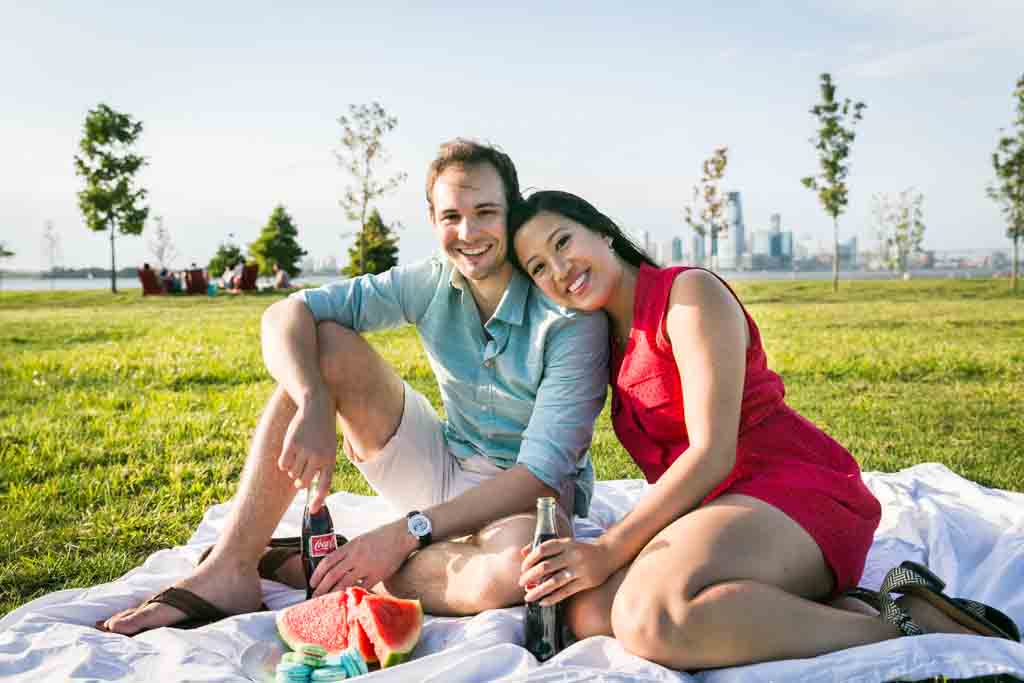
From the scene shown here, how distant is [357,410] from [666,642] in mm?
1649

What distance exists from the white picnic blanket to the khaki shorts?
645mm

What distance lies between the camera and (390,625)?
302cm

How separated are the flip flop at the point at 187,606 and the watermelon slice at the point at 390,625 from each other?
67 cm

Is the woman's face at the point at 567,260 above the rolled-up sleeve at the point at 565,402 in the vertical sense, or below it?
above

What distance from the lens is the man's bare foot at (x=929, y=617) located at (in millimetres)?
2922

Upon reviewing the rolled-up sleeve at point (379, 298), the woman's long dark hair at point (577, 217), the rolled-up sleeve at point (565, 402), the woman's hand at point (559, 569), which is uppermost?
the woman's long dark hair at point (577, 217)

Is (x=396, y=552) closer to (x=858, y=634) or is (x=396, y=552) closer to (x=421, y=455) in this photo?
(x=421, y=455)

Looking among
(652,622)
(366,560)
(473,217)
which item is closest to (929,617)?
(652,622)

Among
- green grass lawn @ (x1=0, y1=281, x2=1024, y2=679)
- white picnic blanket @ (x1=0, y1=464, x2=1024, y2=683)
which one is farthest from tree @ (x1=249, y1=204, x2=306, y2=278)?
white picnic blanket @ (x1=0, y1=464, x2=1024, y2=683)

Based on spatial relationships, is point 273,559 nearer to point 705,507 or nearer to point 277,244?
point 705,507

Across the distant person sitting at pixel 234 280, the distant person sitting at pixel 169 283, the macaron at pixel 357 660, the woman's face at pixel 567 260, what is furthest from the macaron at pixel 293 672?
the distant person sitting at pixel 169 283

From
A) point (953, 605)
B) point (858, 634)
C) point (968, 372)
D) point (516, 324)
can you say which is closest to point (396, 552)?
point (516, 324)

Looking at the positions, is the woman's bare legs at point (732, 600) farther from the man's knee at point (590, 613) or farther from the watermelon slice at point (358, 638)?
the watermelon slice at point (358, 638)

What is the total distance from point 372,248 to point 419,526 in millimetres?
39093
